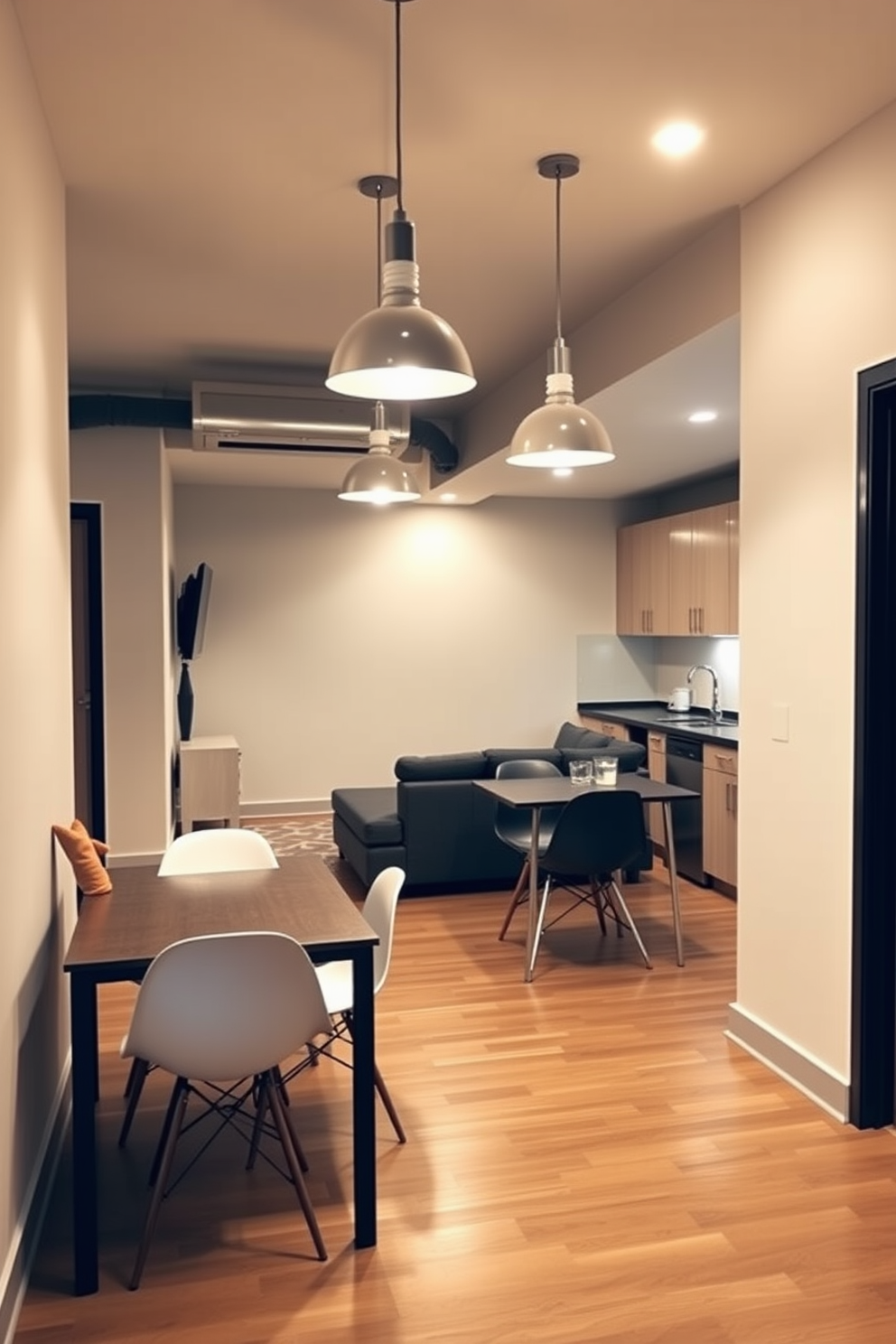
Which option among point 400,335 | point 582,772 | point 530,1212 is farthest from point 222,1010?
point 582,772

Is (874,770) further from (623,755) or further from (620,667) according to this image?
(620,667)

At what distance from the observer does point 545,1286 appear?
2303mm

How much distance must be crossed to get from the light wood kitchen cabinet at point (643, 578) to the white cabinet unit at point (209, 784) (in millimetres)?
3318

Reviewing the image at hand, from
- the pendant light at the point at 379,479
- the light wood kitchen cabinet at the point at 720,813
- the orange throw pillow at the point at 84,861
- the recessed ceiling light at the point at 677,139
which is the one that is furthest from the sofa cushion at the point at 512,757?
the recessed ceiling light at the point at 677,139

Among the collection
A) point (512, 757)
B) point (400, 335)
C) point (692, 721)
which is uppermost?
point (400, 335)

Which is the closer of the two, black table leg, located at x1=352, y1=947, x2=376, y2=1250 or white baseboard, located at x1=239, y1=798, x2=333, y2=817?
black table leg, located at x1=352, y1=947, x2=376, y2=1250

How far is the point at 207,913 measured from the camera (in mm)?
2758

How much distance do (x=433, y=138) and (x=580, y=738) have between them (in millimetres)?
4612

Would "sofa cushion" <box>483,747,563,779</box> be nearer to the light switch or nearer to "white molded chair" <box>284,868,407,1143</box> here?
A: the light switch

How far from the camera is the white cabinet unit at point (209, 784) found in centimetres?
685

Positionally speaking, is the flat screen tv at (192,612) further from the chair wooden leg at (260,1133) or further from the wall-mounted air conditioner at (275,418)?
the chair wooden leg at (260,1133)

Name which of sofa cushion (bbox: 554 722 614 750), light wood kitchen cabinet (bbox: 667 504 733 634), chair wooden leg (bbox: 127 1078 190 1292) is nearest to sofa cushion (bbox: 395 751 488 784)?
sofa cushion (bbox: 554 722 614 750)

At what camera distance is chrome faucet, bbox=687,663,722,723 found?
7062 mm

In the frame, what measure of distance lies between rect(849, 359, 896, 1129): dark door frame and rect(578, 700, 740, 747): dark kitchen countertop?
6.81 feet
